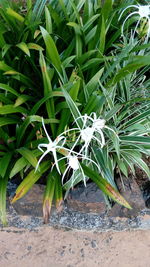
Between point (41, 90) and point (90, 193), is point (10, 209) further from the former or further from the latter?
point (41, 90)

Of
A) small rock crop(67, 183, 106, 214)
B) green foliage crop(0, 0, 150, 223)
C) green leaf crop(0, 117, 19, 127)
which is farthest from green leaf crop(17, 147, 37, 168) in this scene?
small rock crop(67, 183, 106, 214)

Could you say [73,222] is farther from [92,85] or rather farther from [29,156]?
[92,85]

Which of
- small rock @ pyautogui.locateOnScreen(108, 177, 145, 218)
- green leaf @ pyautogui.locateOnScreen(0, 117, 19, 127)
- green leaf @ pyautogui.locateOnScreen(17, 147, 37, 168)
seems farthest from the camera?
small rock @ pyautogui.locateOnScreen(108, 177, 145, 218)

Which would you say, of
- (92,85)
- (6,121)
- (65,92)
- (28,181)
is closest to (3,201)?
(28,181)

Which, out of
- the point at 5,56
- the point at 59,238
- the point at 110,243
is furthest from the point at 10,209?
the point at 5,56

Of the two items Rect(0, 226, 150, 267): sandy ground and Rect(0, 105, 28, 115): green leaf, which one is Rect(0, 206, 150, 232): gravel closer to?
Rect(0, 226, 150, 267): sandy ground

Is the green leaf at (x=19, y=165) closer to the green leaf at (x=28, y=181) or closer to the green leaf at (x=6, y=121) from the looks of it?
the green leaf at (x=28, y=181)
